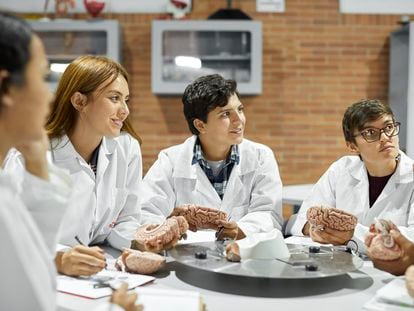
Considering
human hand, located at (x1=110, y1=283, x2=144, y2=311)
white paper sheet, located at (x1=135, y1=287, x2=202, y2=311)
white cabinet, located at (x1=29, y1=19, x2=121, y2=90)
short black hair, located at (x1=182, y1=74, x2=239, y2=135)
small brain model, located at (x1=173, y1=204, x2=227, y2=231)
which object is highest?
white cabinet, located at (x1=29, y1=19, x2=121, y2=90)

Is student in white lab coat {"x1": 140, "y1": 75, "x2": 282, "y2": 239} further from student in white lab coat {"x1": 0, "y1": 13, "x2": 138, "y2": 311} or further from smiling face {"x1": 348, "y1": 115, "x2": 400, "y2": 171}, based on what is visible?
student in white lab coat {"x1": 0, "y1": 13, "x2": 138, "y2": 311}

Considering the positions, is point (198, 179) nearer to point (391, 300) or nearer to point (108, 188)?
point (108, 188)

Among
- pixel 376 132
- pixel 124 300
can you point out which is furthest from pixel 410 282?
pixel 376 132

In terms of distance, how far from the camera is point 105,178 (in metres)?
2.01

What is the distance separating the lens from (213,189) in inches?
90.5

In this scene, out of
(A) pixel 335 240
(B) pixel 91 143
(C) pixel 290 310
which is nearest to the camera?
(C) pixel 290 310

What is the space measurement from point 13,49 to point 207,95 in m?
1.42

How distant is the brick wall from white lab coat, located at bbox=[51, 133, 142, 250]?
2.53 m

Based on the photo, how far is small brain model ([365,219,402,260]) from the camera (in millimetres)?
1483

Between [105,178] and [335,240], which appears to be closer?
[335,240]

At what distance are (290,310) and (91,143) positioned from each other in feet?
3.37

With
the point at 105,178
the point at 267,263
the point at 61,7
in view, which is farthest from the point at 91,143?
the point at 61,7

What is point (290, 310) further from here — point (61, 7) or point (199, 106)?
point (61, 7)

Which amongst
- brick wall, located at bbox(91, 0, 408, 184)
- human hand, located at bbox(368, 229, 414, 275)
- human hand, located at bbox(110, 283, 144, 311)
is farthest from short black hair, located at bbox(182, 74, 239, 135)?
brick wall, located at bbox(91, 0, 408, 184)
